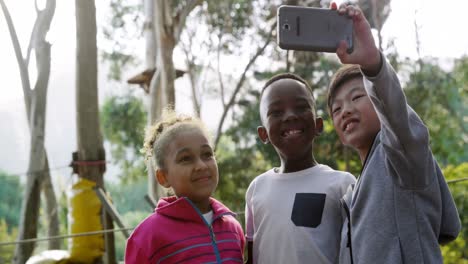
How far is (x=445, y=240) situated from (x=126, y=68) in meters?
15.1

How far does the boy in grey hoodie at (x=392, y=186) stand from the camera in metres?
1.12

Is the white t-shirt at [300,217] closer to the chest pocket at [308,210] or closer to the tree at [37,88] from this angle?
the chest pocket at [308,210]

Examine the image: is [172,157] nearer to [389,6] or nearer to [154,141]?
[154,141]

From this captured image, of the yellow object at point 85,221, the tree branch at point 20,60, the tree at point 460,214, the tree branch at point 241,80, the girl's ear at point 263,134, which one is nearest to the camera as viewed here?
the girl's ear at point 263,134

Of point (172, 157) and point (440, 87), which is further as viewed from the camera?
point (440, 87)

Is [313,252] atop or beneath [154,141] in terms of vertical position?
beneath

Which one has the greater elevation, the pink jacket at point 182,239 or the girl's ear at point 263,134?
the girl's ear at point 263,134

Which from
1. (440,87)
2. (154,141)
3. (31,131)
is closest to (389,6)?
(440,87)

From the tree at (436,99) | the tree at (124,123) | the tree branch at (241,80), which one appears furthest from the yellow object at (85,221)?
the tree at (124,123)

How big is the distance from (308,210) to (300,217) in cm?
3

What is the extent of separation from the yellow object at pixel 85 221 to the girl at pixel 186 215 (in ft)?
9.85

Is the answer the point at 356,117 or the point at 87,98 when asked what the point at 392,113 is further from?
the point at 87,98

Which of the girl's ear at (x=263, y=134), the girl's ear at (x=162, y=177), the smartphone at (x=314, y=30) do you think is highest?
the smartphone at (x=314, y=30)

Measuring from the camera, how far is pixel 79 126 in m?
5.11
